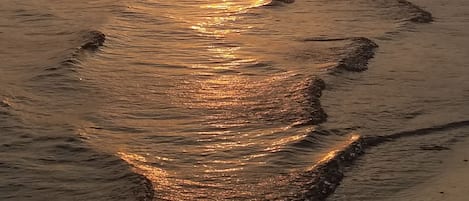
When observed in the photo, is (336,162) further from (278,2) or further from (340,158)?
(278,2)

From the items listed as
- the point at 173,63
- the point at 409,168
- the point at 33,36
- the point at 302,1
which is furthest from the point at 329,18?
the point at 409,168

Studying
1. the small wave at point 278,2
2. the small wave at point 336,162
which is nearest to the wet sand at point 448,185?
the small wave at point 336,162

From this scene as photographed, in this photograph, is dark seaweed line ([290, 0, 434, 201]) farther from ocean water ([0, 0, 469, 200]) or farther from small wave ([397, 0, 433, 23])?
small wave ([397, 0, 433, 23])

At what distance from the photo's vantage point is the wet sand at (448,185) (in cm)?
599

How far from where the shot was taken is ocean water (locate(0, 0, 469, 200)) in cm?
623

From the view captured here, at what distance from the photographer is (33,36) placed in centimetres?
972

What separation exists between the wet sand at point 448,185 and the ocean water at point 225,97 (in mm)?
102

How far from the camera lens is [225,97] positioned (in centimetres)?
791

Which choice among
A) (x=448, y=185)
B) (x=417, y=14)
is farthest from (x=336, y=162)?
(x=417, y=14)

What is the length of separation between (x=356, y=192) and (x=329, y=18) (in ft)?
16.1

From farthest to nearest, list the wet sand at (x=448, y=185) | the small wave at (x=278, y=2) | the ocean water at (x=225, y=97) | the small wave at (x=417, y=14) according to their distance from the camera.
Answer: the small wave at (x=278, y=2) < the small wave at (x=417, y=14) < the ocean water at (x=225, y=97) < the wet sand at (x=448, y=185)

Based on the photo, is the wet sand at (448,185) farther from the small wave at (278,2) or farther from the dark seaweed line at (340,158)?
the small wave at (278,2)

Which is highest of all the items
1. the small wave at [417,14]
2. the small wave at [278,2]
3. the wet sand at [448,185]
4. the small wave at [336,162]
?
the small wave at [278,2]

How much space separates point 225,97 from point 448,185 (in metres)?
2.31
